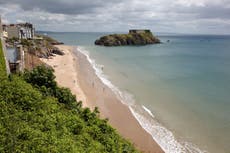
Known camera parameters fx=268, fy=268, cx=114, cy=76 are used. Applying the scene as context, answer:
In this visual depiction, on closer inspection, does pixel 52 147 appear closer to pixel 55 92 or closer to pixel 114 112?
pixel 55 92

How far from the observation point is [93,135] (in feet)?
48.7

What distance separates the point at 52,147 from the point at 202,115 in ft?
64.4

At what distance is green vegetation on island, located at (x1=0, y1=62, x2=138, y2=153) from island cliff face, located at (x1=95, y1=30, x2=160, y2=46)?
10841 cm

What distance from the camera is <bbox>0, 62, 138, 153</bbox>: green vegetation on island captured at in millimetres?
10625

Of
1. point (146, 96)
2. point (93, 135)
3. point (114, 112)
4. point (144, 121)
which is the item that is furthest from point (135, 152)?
point (146, 96)

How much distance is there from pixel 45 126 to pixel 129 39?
4903 inches

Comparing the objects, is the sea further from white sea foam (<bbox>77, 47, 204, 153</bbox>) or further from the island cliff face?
the island cliff face

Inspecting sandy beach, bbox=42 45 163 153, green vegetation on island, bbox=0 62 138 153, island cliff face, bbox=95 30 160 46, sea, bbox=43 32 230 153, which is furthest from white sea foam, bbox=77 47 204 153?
island cliff face, bbox=95 30 160 46

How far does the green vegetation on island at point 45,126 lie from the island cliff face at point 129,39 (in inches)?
4268

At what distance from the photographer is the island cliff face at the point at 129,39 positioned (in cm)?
12687

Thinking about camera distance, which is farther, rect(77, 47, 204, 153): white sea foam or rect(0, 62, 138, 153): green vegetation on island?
rect(77, 47, 204, 153): white sea foam

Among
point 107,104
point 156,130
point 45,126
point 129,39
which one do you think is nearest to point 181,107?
point 156,130

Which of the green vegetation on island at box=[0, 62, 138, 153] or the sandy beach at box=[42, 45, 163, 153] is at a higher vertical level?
the green vegetation on island at box=[0, 62, 138, 153]

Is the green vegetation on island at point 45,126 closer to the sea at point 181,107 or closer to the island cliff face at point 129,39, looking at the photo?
the sea at point 181,107
